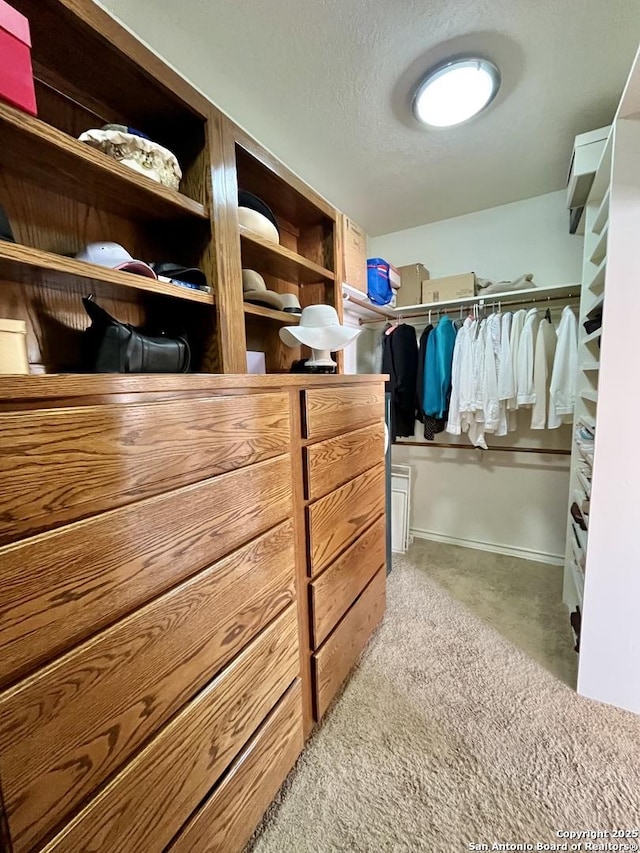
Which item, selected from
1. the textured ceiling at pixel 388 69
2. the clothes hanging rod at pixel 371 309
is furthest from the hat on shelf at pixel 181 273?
the clothes hanging rod at pixel 371 309

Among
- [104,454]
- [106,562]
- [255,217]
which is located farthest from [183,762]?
[255,217]

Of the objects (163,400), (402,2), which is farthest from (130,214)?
(402,2)

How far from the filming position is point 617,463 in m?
1.25

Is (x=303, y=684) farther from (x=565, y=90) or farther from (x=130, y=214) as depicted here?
(x=565, y=90)

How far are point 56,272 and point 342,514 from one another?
3.69 feet

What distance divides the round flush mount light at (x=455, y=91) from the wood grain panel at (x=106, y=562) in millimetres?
1590

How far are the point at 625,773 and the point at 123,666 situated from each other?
1.62 metres

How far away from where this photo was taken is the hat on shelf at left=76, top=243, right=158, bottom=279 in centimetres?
85

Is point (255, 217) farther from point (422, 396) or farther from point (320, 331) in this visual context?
point (422, 396)

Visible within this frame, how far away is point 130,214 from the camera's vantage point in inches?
41.2

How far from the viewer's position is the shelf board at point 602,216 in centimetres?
135

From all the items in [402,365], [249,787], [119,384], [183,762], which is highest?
[402,365]

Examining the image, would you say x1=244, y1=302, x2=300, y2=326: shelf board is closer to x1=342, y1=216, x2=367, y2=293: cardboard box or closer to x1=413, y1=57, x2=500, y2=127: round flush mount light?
x1=342, y1=216, x2=367, y2=293: cardboard box

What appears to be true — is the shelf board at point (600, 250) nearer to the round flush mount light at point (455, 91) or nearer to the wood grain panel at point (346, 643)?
the round flush mount light at point (455, 91)
